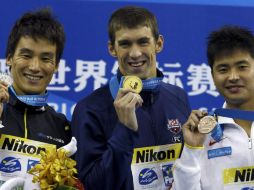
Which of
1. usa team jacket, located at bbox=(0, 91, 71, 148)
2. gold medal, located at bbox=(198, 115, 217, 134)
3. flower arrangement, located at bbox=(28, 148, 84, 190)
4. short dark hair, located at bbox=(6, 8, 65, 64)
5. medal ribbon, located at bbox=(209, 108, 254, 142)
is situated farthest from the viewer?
short dark hair, located at bbox=(6, 8, 65, 64)

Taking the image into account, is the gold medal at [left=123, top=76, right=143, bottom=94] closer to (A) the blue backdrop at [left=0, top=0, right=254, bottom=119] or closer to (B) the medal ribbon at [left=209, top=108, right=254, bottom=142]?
(B) the medal ribbon at [left=209, top=108, right=254, bottom=142]

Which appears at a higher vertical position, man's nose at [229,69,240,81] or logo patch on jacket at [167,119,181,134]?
man's nose at [229,69,240,81]

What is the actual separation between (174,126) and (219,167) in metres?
0.32

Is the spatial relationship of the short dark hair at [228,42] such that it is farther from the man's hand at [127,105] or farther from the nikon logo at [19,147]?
the nikon logo at [19,147]

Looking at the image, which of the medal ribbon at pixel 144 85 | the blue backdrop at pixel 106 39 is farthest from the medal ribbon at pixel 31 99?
the blue backdrop at pixel 106 39

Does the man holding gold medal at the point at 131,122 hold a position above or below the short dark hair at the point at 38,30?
below

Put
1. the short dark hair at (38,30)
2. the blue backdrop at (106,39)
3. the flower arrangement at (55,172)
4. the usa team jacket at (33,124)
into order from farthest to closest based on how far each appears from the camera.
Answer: the blue backdrop at (106,39), the short dark hair at (38,30), the usa team jacket at (33,124), the flower arrangement at (55,172)

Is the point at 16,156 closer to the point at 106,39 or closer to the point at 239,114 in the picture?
the point at 239,114

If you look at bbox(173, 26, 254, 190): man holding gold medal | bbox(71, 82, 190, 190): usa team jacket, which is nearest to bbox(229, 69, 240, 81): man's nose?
bbox(173, 26, 254, 190): man holding gold medal

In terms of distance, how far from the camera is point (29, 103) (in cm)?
274

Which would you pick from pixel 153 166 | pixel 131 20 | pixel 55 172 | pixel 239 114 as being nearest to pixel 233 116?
pixel 239 114

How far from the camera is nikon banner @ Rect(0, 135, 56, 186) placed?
2605mm

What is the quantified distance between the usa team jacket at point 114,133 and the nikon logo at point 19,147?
0.18 meters

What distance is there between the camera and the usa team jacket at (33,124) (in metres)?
2.70
